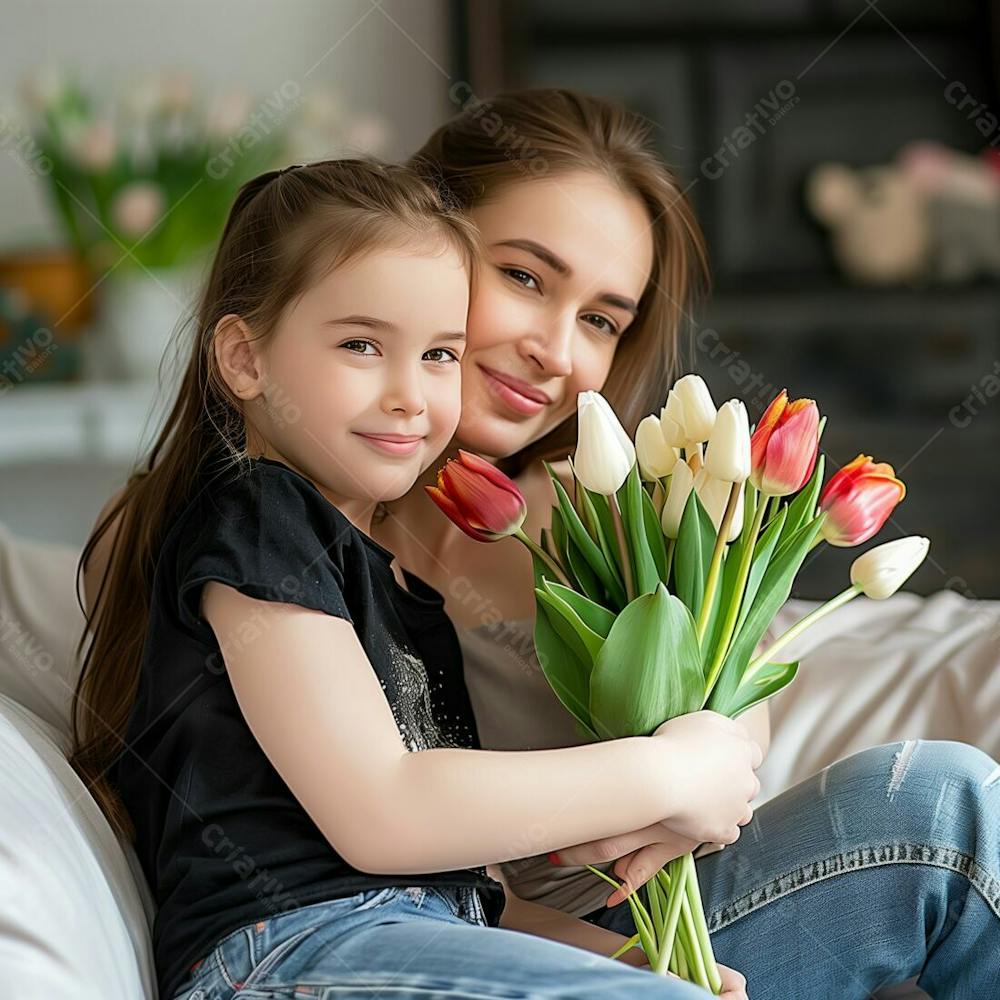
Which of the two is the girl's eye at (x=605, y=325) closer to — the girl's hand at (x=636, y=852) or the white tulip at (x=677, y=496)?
the white tulip at (x=677, y=496)

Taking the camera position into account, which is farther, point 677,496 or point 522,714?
point 522,714

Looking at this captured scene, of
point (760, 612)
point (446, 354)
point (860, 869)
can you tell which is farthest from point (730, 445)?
point (860, 869)

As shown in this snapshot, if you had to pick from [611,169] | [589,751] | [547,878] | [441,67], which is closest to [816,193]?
[441,67]

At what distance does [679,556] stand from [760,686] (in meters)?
0.12

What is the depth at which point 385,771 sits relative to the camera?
845mm

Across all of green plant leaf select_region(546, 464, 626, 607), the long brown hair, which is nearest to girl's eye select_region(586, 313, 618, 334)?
the long brown hair

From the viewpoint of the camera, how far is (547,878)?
1.18 meters

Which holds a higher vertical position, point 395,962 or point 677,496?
point 677,496

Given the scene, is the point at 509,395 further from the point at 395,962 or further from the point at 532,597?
the point at 395,962

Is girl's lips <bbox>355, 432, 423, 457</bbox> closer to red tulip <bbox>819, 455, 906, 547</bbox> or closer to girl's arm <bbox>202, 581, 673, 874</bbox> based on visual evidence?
girl's arm <bbox>202, 581, 673, 874</bbox>

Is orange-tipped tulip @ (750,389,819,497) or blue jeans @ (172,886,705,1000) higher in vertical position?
orange-tipped tulip @ (750,389,819,497)

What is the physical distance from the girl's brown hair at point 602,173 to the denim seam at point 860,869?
1.59 feet

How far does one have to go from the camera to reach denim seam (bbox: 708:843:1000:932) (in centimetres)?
98

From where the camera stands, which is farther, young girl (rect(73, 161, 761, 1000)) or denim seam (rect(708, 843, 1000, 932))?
denim seam (rect(708, 843, 1000, 932))
